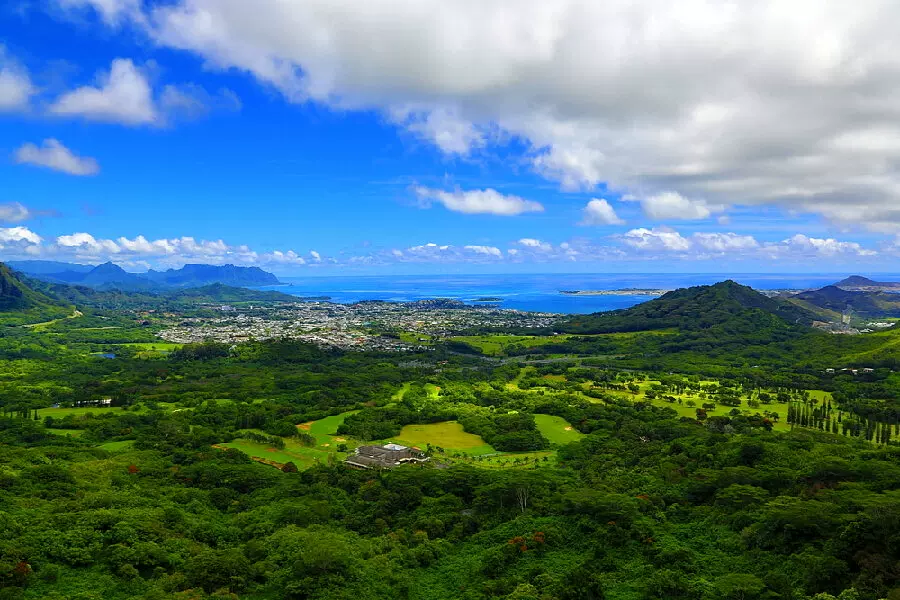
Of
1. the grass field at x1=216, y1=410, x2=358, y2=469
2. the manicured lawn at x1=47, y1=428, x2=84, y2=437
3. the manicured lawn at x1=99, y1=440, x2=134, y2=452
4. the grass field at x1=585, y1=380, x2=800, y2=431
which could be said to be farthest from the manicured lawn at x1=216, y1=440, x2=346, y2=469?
the grass field at x1=585, y1=380, x2=800, y2=431

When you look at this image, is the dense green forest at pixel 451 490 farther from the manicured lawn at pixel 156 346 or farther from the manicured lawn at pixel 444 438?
the manicured lawn at pixel 156 346

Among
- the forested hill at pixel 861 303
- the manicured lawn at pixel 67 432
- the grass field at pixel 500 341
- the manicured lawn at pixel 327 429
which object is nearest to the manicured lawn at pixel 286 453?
the manicured lawn at pixel 327 429

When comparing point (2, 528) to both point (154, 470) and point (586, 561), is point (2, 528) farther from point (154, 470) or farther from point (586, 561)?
point (586, 561)

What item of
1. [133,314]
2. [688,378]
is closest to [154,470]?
[688,378]

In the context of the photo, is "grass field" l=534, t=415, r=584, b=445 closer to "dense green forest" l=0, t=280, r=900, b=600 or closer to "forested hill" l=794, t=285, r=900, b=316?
"dense green forest" l=0, t=280, r=900, b=600

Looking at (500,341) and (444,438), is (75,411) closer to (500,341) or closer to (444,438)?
(444,438)

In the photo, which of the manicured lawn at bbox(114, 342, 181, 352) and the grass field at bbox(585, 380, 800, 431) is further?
the manicured lawn at bbox(114, 342, 181, 352)
